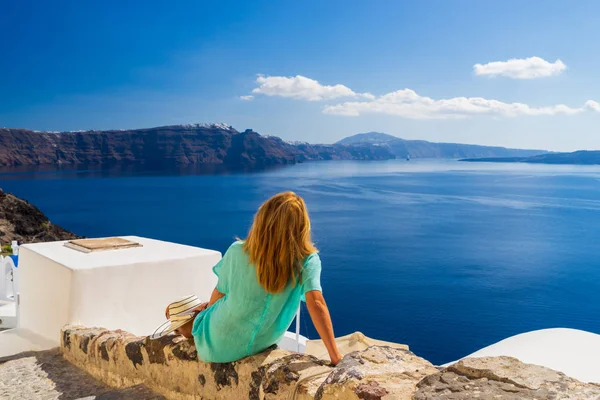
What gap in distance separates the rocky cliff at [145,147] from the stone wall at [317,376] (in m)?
139

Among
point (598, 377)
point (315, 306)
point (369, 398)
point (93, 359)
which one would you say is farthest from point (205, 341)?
point (598, 377)

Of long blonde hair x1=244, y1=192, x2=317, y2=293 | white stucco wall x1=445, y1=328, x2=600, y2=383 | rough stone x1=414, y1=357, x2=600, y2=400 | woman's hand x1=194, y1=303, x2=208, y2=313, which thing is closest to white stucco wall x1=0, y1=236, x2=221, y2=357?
woman's hand x1=194, y1=303, x2=208, y2=313

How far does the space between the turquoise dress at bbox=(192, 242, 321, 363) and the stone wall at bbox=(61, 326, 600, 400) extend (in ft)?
0.22

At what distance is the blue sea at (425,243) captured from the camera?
87.7ft

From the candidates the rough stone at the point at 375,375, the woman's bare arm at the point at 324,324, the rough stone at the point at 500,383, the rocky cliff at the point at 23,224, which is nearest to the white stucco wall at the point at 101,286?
the woman's bare arm at the point at 324,324

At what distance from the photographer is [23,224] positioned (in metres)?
35.1

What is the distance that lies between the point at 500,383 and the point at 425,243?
1604 inches

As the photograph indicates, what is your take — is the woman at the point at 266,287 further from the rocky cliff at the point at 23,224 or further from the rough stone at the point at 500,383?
the rocky cliff at the point at 23,224

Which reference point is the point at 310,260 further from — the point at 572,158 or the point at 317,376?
the point at 572,158

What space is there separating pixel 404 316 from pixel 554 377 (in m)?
26.1

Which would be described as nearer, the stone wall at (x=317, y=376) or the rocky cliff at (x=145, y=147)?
the stone wall at (x=317, y=376)

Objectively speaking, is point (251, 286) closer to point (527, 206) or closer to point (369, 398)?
point (369, 398)

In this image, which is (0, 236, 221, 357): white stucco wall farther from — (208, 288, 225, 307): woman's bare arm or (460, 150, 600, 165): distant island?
(460, 150, 600, 165): distant island

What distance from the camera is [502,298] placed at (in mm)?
29031
